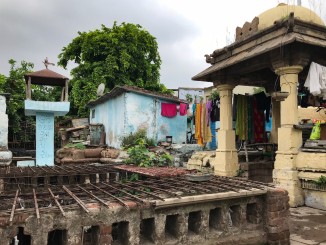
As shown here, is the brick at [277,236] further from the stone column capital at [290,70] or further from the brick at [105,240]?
the stone column capital at [290,70]

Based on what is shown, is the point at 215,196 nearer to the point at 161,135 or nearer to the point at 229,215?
the point at 229,215

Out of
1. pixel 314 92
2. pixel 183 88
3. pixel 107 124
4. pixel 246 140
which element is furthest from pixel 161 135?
pixel 183 88

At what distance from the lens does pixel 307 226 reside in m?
5.65

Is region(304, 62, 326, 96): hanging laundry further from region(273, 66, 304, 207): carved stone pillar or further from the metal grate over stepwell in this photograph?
the metal grate over stepwell

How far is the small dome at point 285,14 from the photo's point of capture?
8.78 meters

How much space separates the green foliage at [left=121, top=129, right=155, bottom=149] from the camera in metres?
17.5

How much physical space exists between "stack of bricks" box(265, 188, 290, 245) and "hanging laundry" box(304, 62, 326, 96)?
4.37 metres

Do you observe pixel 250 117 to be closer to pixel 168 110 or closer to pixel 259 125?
pixel 259 125

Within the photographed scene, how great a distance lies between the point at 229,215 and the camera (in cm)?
439

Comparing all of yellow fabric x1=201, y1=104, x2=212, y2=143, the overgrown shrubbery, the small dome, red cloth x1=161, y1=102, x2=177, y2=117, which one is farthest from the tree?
the small dome

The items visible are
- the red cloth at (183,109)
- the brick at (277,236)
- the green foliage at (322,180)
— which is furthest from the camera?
the red cloth at (183,109)

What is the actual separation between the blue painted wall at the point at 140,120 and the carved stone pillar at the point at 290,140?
1170cm

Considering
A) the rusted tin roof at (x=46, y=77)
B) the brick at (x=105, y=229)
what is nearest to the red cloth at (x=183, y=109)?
the rusted tin roof at (x=46, y=77)

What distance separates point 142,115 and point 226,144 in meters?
9.62
